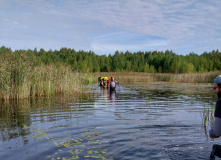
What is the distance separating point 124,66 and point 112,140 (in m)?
112

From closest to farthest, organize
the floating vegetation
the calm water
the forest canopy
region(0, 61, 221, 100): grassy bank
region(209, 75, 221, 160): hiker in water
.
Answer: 1. region(209, 75, 221, 160): hiker in water
2. the floating vegetation
3. the calm water
4. region(0, 61, 221, 100): grassy bank
5. the forest canopy

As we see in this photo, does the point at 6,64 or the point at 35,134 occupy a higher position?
the point at 6,64

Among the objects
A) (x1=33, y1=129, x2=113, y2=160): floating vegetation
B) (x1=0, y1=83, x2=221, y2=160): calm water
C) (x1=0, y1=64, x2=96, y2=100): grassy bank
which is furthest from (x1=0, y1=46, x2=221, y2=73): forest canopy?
(x1=33, y1=129, x2=113, y2=160): floating vegetation

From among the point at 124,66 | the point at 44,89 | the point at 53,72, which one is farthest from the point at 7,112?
the point at 124,66

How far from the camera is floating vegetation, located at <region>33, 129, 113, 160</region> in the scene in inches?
235

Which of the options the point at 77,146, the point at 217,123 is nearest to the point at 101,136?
the point at 77,146

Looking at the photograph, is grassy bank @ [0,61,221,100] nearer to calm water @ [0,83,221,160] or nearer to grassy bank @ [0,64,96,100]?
grassy bank @ [0,64,96,100]

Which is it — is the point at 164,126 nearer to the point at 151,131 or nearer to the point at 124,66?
the point at 151,131

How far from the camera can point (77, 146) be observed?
22.2 ft

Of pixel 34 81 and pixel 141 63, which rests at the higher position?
pixel 141 63

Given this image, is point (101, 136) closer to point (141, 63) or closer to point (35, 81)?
point (35, 81)

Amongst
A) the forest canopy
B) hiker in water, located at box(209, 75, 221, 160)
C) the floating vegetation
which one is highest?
the forest canopy

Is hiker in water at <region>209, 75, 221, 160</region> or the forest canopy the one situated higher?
the forest canopy

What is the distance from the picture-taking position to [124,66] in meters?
118
